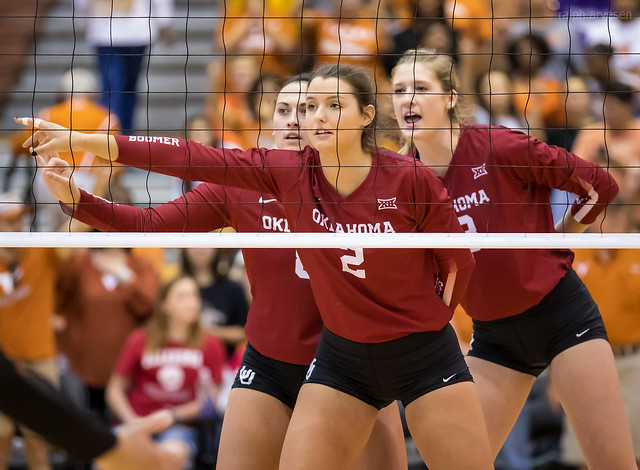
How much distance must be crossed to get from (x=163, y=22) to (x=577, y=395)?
5340 mm

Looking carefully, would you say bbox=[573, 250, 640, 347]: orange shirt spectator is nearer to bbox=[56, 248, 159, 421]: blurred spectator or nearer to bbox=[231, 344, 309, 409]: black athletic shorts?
bbox=[231, 344, 309, 409]: black athletic shorts

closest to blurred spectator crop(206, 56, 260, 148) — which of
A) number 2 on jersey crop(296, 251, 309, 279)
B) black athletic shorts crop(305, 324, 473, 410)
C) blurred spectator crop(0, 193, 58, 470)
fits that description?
blurred spectator crop(0, 193, 58, 470)

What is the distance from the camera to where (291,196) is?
3412mm

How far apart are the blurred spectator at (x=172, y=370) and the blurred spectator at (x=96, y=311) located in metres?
0.19

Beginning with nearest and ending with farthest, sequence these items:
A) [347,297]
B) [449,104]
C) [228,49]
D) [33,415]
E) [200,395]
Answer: [33,415] → [347,297] → [449,104] → [200,395] → [228,49]

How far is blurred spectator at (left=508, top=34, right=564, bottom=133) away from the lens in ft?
22.5

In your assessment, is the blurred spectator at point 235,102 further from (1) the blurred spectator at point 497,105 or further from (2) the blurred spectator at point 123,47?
(1) the blurred spectator at point 497,105

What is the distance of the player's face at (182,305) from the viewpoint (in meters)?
5.53

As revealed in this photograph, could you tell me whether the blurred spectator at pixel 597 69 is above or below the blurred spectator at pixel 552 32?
below

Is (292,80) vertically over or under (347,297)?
over

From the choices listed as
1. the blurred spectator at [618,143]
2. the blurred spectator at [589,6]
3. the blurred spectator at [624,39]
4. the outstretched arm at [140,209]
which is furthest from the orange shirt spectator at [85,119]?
the blurred spectator at [624,39]

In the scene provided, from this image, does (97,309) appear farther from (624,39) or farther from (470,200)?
(624,39)

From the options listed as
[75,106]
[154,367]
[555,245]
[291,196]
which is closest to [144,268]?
[154,367]

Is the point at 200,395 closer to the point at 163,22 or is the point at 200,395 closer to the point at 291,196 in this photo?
the point at 291,196
